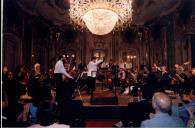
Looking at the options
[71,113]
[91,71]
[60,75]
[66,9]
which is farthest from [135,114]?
[66,9]

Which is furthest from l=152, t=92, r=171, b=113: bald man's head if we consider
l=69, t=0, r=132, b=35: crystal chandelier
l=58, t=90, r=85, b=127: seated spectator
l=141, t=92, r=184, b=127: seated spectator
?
l=69, t=0, r=132, b=35: crystal chandelier

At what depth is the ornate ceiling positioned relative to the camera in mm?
14493

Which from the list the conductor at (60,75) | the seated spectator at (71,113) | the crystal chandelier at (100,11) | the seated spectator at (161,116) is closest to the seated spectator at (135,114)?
the seated spectator at (71,113)

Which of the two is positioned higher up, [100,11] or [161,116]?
[100,11]

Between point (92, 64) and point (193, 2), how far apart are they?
5760mm

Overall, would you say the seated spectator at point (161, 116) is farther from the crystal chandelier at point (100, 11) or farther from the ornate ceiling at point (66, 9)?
the ornate ceiling at point (66, 9)

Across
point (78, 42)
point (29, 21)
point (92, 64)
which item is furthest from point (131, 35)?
point (92, 64)

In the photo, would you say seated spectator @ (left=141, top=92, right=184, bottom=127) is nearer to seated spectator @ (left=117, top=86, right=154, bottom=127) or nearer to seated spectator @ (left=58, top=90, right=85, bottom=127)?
seated spectator @ (left=117, top=86, right=154, bottom=127)

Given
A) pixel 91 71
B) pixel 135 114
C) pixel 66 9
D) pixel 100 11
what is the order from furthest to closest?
pixel 66 9
pixel 91 71
pixel 100 11
pixel 135 114

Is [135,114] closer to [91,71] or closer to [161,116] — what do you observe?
[161,116]

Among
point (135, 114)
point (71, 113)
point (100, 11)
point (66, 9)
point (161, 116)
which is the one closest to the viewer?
point (161, 116)

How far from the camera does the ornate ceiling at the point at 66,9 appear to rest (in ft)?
47.5

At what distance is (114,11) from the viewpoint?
31.9ft

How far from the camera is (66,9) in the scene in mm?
17266
